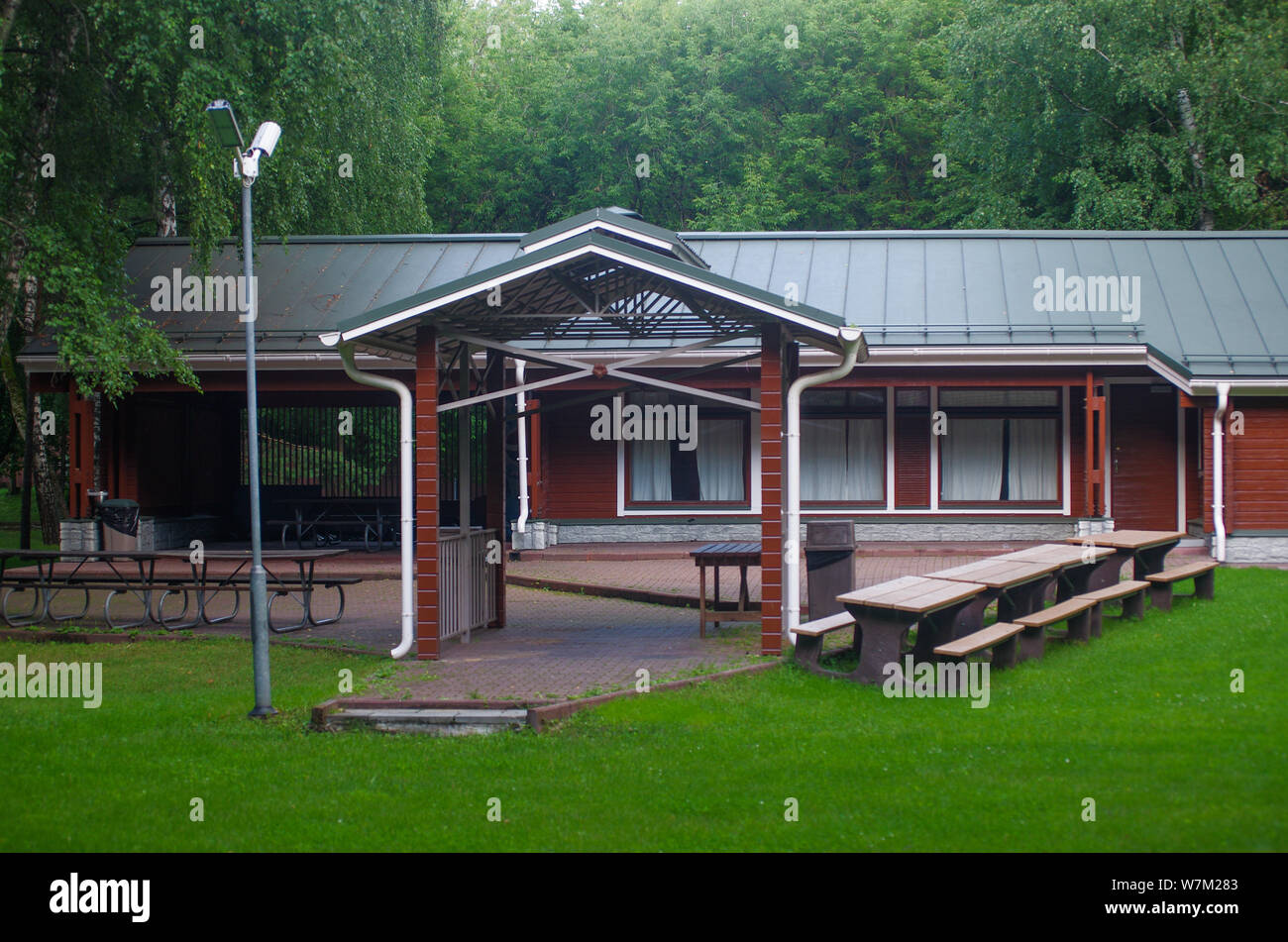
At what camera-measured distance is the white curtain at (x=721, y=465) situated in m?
19.8

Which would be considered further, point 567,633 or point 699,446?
point 699,446

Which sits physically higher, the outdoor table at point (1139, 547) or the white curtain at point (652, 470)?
the white curtain at point (652, 470)

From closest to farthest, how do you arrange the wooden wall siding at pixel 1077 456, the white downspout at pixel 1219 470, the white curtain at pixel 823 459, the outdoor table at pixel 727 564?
1. the outdoor table at pixel 727 564
2. the white downspout at pixel 1219 470
3. the wooden wall siding at pixel 1077 456
4. the white curtain at pixel 823 459

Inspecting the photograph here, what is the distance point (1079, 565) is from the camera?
34.7ft

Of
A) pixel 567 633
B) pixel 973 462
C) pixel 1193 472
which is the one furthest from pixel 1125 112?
pixel 567 633

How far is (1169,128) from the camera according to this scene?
2786 cm

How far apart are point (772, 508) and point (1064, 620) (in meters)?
2.49

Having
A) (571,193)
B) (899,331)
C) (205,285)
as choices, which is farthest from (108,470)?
(571,193)

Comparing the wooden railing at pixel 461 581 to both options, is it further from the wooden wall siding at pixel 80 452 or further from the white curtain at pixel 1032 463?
the white curtain at pixel 1032 463

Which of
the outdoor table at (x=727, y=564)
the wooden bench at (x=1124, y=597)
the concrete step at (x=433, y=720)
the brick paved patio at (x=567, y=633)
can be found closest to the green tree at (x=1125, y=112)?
the brick paved patio at (x=567, y=633)

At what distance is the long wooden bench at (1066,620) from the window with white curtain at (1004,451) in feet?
31.1

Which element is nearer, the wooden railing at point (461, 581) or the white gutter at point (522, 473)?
the wooden railing at point (461, 581)

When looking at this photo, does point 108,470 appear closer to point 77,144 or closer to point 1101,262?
point 77,144

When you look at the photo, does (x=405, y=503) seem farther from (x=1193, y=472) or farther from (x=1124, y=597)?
(x=1193, y=472)
